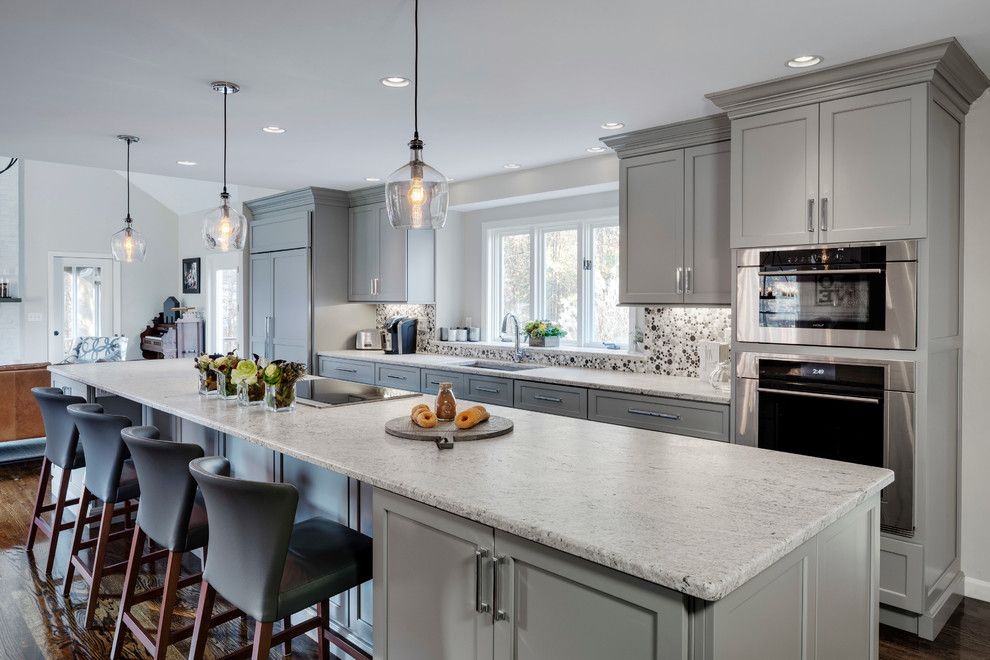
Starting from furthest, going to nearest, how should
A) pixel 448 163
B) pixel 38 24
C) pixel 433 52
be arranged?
pixel 448 163
pixel 433 52
pixel 38 24

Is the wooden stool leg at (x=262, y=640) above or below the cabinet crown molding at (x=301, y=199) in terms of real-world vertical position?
below

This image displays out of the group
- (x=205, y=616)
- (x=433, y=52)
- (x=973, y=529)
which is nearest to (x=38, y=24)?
(x=433, y=52)

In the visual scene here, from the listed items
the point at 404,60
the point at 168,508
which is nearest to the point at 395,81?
the point at 404,60

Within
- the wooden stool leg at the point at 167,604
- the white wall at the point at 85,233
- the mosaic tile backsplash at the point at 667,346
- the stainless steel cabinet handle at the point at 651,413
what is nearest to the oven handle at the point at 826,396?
the stainless steel cabinet handle at the point at 651,413

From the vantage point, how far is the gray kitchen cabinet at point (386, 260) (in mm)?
5762

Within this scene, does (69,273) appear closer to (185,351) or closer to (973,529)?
(185,351)

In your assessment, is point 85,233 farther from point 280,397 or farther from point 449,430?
point 449,430

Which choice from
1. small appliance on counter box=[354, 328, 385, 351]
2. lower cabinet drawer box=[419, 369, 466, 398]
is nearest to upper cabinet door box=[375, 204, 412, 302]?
small appliance on counter box=[354, 328, 385, 351]

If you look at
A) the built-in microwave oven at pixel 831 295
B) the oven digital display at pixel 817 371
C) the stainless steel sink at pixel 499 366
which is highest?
the built-in microwave oven at pixel 831 295

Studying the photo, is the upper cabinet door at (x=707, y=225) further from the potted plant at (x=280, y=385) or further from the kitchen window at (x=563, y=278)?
the potted plant at (x=280, y=385)

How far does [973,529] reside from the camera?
3170mm

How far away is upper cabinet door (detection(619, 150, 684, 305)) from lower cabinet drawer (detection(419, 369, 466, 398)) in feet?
4.56

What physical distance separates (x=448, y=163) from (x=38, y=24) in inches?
108

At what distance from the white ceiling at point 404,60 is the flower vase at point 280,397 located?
1410 mm
